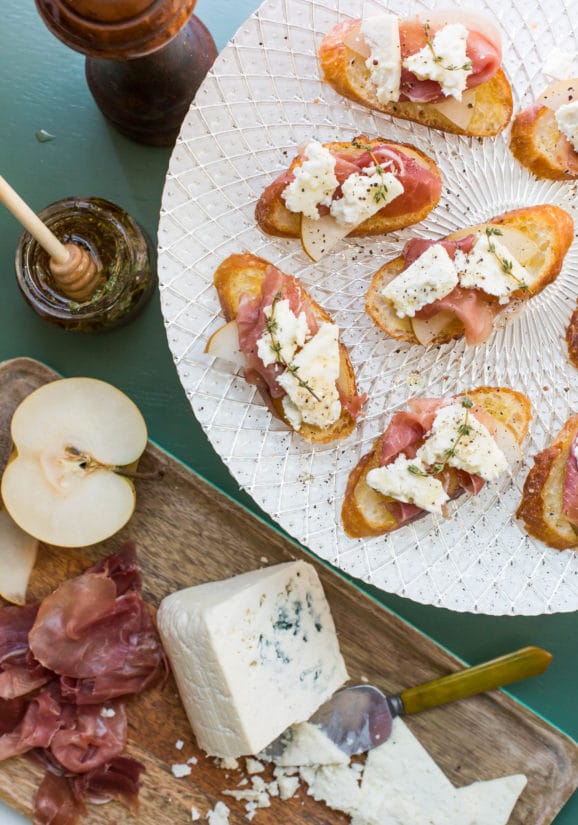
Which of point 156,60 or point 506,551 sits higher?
point 156,60

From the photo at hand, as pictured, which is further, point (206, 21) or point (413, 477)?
point (206, 21)

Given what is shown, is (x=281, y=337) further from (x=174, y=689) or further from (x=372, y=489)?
(x=174, y=689)


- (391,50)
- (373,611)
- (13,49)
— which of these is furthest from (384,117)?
(373,611)

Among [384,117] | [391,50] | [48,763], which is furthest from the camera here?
[48,763]

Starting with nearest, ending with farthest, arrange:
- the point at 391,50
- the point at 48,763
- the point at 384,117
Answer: the point at 391,50
the point at 384,117
the point at 48,763

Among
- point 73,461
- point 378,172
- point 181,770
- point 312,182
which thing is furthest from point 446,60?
point 181,770

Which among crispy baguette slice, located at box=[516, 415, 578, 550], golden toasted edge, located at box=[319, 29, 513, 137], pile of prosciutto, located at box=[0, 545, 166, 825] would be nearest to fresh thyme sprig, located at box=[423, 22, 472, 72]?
golden toasted edge, located at box=[319, 29, 513, 137]

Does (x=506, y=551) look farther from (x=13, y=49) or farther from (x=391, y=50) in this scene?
(x=13, y=49)
